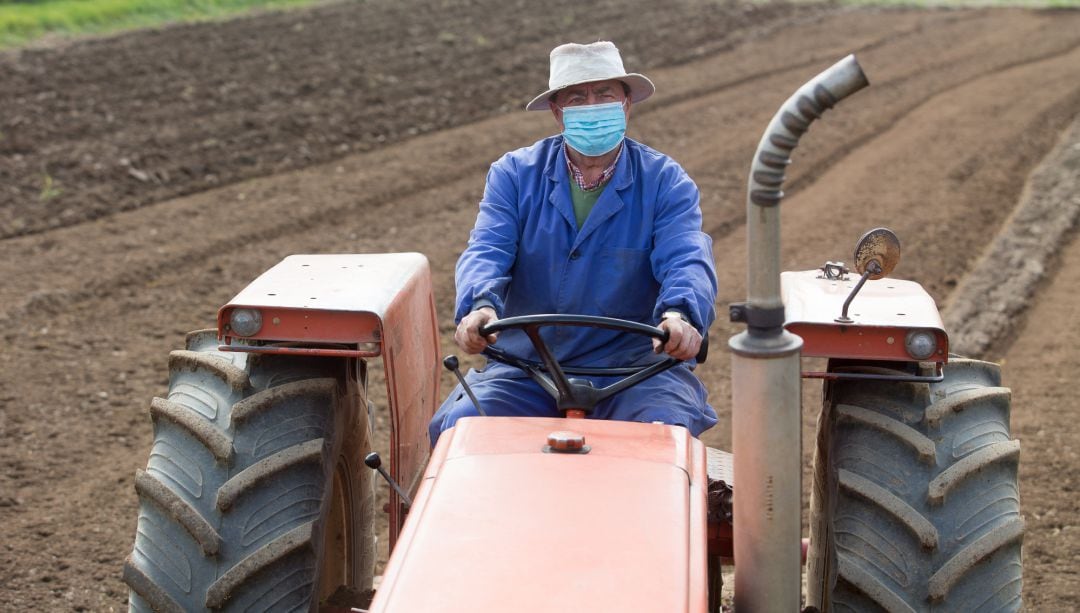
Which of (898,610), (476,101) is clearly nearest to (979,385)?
(898,610)

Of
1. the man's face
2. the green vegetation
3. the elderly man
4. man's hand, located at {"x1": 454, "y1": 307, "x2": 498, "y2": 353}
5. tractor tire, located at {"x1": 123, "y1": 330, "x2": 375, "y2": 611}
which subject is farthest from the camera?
the green vegetation

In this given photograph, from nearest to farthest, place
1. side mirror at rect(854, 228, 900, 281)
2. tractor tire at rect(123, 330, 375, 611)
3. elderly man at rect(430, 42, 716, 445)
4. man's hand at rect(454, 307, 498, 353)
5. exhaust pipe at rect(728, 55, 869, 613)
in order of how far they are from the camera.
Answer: exhaust pipe at rect(728, 55, 869, 613) → tractor tire at rect(123, 330, 375, 611) → side mirror at rect(854, 228, 900, 281) → man's hand at rect(454, 307, 498, 353) → elderly man at rect(430, 42, 716, 445)

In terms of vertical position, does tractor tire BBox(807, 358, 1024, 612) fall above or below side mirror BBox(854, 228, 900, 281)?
below

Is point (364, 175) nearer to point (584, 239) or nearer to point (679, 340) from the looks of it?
point (584, 239)

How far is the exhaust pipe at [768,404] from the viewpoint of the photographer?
246 cm

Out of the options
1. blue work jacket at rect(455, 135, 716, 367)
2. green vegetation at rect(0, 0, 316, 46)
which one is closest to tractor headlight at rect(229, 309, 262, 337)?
blue work jacket at rect(455, 135, 716, 367)

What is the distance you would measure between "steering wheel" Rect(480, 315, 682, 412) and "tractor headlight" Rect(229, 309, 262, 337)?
582 mm

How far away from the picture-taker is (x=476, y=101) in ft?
43.2

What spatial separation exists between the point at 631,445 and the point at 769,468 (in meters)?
0.59

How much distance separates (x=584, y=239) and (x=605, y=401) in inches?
20.0

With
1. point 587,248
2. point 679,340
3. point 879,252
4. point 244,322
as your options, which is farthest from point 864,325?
point 244,322

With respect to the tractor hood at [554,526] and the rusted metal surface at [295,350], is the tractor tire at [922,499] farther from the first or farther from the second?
the rusted metal surface at [295,350]

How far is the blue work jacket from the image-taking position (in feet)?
13.2

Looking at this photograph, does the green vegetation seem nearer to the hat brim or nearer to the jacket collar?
the hat brim
